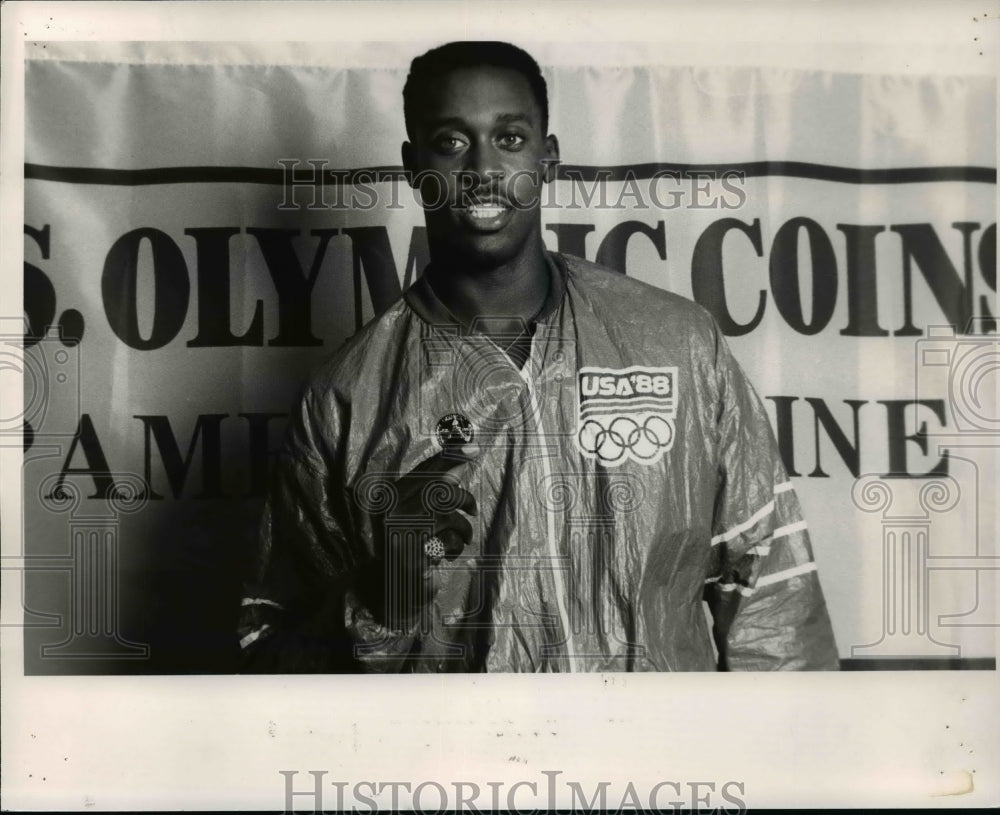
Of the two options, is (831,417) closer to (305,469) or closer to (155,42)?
(305,469)

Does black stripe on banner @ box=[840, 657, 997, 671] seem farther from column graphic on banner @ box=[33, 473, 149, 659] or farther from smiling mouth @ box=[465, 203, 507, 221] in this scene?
Answer: column graphic on banner @ box=[33, 473, 149, 659]

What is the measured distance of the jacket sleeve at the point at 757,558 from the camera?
4.48ft

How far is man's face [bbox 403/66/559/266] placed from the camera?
53.6 inches

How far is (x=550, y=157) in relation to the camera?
55.3 inches

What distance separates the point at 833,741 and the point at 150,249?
42.7 inches

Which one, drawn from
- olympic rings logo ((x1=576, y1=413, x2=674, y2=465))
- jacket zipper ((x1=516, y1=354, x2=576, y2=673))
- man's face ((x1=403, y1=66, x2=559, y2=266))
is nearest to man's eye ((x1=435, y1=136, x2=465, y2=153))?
man's face ((x1=403, y1=66, x2=559, y2=266))

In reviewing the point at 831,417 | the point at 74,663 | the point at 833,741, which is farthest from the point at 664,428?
the point at 74,663

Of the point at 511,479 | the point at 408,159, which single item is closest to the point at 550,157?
the point at 408,159

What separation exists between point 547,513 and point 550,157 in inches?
18.0

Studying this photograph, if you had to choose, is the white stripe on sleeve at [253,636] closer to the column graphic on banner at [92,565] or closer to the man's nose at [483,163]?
the column graphic on banner at [92,565]

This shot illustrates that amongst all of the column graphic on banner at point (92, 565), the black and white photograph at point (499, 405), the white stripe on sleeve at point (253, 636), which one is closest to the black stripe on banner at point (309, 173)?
the black and white photograph at point (499, 405)

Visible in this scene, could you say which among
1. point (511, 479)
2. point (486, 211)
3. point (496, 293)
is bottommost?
point (511, 479)

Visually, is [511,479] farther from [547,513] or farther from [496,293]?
[496,293]

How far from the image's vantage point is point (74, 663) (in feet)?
4.58
